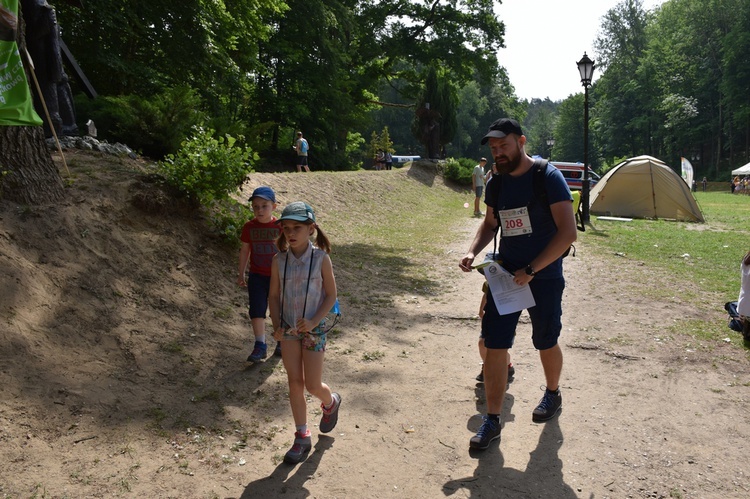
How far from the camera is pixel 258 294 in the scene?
17.0 feet

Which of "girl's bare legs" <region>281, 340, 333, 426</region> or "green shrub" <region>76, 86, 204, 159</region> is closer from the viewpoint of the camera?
"girl's bare legs" <region>281, 340, 333, 426</region>

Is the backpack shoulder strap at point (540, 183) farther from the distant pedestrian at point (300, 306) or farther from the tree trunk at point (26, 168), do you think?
the tree trunk at point (26, 168)

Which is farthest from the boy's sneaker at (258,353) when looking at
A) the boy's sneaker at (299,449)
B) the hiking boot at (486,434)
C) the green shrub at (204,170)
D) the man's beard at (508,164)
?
the green shrub at (204,170)

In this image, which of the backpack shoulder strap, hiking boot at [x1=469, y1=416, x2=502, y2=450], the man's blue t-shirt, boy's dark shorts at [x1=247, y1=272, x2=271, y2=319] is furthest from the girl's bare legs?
the backpack shoulder strap

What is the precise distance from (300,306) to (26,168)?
12.8 ft

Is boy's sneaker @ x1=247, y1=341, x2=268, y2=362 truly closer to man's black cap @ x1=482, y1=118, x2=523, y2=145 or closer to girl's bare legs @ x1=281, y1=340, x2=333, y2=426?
girl's bare legs @ x1=281, y1=340, x2=333, y2=426

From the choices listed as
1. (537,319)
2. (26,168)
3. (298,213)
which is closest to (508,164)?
(537,319)

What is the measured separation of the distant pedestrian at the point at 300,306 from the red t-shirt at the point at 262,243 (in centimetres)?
144

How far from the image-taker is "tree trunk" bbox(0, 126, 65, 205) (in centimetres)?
581

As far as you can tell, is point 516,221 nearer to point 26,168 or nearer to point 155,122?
point 26,168

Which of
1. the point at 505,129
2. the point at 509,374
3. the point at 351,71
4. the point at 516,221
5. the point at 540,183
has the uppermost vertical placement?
the point at 351,71

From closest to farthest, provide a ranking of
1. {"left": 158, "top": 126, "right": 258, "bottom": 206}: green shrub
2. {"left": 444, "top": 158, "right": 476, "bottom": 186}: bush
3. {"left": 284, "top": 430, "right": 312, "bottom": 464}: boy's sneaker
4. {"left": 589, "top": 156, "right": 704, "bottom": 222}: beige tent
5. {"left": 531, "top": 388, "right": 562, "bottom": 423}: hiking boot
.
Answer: {"left": 284, "top": 430, "right": 312, "bottom": 464}: boy's sneaker, {"left": 531, "top": 388, "right": 562, "bottom": 423}: hiking boot, {"left": 158, "top": 126, "right": 258, "bottom": 206}: green shrub, {"left": 589, "top": 156, "right": 704, "bottom": 222}: beige tent, {"left": 444, "top": 158, "right": 476, "bottom": 186}: bush

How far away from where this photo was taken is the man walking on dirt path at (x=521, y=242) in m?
3.76

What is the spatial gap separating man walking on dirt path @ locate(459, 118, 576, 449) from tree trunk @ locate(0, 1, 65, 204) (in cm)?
440
